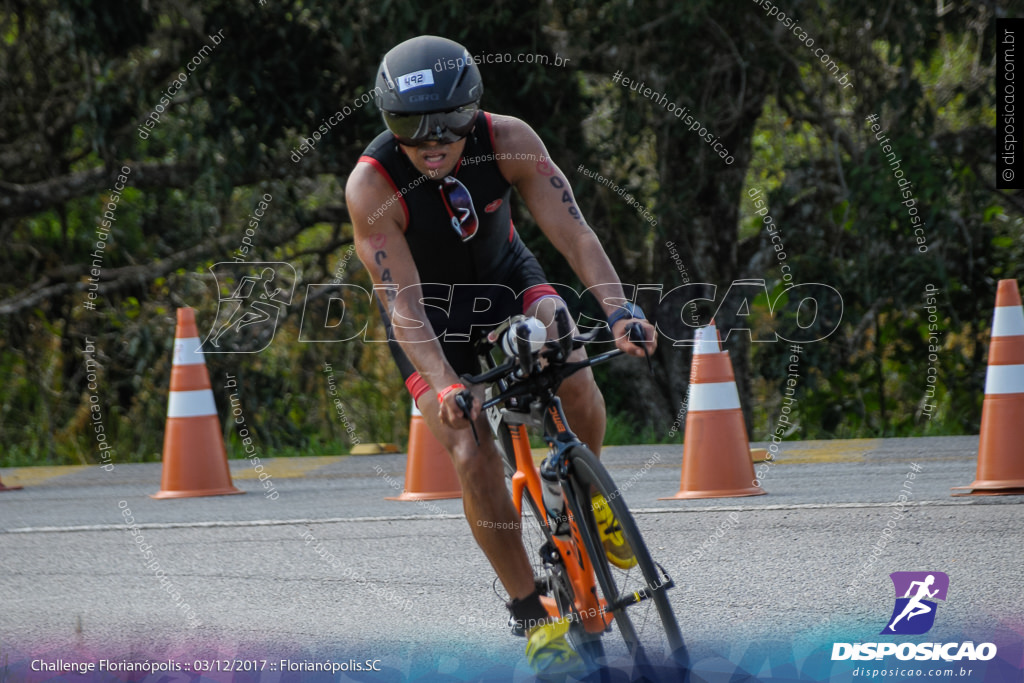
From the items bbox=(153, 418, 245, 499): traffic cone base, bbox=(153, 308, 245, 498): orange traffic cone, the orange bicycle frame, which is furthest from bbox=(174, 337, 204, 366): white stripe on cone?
the orange bicycle frame

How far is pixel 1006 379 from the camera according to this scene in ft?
19.4

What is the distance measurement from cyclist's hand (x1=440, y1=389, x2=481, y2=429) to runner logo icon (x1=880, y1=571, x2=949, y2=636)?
61.4 inches

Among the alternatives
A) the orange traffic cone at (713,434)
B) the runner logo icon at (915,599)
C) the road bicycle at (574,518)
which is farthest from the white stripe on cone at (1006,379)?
the road bicycle at (574,518)

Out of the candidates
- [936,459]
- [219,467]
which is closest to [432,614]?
[219,467]

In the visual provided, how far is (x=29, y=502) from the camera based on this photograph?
25.2 ft

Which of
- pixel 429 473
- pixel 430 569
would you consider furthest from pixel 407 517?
pixel 430 569

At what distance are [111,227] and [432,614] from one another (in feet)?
29.3

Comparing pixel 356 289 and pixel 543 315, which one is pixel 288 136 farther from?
pixel 543 315

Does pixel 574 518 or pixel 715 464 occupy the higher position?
pixel 574 518

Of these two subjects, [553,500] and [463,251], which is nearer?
[553,500]

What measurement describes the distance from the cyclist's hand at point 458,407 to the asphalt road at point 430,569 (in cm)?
91

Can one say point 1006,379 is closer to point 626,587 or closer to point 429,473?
point 429,473

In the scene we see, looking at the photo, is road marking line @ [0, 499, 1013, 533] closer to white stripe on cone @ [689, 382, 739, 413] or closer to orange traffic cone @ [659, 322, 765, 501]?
orange traffic cone @ [659, 322, 765, 501]

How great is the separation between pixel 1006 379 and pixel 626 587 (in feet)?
10.4
